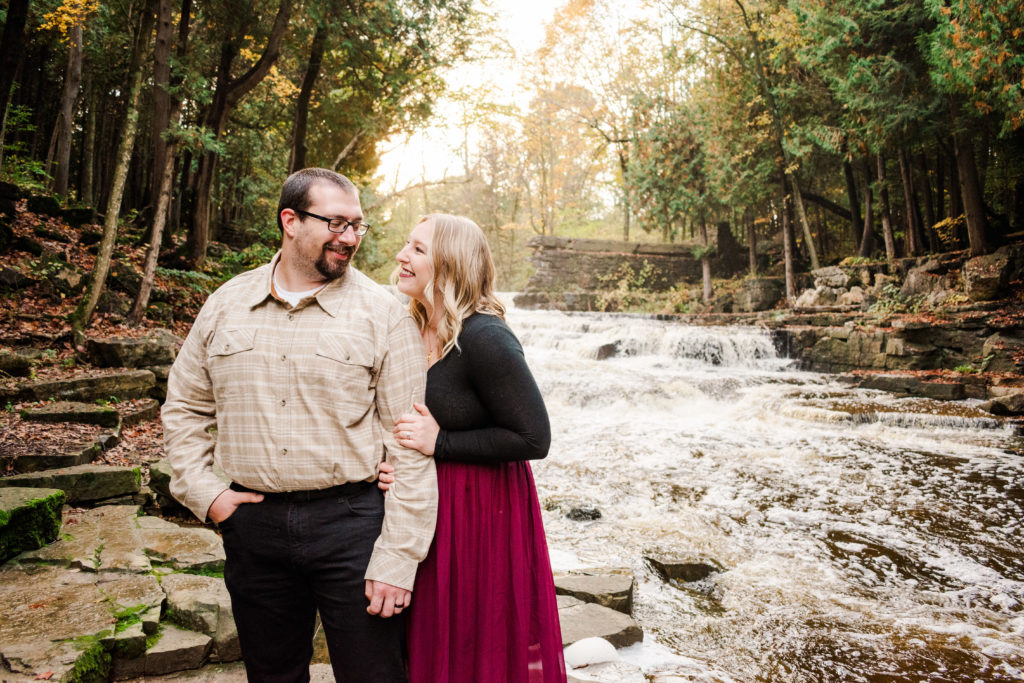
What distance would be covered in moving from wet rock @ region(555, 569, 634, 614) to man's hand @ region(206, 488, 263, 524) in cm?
238

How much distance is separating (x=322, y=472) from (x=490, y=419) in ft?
1.52

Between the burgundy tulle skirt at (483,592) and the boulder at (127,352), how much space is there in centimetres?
703

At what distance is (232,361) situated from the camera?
1.63m

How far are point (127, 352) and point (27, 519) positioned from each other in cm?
484

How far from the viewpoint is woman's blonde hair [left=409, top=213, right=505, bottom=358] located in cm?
174

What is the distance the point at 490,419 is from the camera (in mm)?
1709

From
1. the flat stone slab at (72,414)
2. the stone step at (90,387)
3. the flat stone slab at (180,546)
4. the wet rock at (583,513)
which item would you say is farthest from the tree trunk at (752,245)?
the flat stone slab at (180,546)

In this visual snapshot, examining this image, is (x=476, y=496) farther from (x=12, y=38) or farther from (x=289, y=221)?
(x=12, y=38)

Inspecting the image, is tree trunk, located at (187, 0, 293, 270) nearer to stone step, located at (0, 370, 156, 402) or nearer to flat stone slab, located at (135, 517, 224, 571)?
stone step, located at (0, 370, 156, 402)

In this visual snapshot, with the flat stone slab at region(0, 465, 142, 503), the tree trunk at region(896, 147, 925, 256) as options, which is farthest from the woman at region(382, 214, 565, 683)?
the tree trunk at region(896, 147, 925, 256)

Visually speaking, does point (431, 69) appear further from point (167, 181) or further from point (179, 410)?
point (179, 410)

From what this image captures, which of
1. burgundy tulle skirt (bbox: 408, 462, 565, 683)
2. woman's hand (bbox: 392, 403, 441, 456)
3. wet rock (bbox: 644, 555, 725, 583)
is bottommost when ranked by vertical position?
wet rock (bbox: 644, 555, 725, 583)

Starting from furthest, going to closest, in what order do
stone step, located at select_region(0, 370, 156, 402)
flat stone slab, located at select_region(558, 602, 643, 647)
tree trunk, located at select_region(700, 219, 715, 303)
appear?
tree trunk, located at select_region(700, 219, 715, 303), stone step, located at select_region(0, 370, 156, 402), flat stone slab, located at select_region(558, 602, 643, 647)

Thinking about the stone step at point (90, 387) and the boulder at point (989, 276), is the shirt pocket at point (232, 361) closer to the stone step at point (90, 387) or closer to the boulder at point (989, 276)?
the stone step at point (90, 387)
